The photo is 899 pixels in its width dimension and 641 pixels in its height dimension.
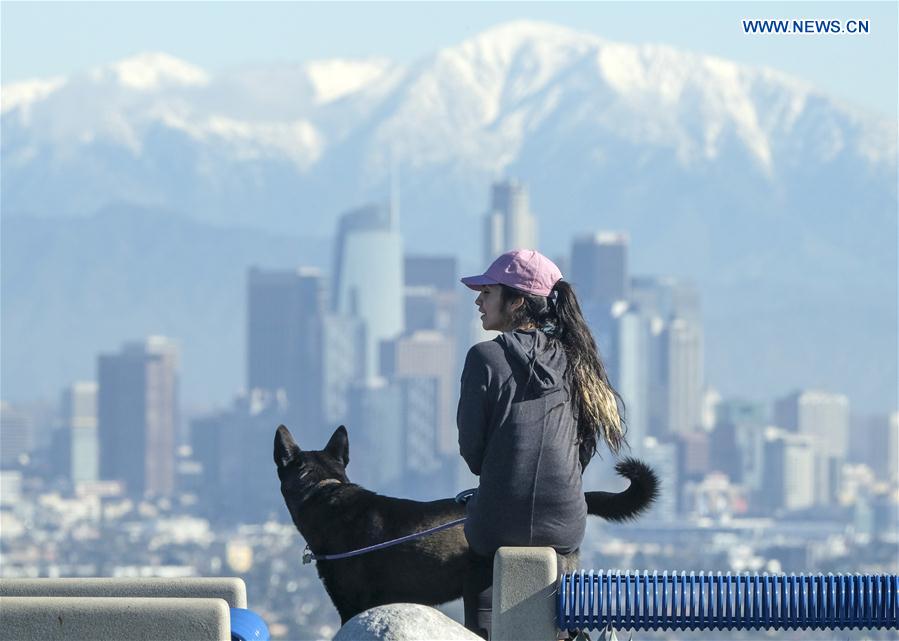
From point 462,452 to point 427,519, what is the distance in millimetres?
351

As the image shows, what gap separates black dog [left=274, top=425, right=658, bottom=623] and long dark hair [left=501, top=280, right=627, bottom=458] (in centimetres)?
23

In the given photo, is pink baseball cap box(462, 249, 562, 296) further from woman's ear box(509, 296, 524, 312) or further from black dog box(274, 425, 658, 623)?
black dog box(274, 425, 658, 623)

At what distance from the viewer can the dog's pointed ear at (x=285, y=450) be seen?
250 inches

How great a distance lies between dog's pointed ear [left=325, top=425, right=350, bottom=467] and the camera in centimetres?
646

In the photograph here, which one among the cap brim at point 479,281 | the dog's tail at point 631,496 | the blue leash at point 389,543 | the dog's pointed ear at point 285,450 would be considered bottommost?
the blue leash at point 389,543

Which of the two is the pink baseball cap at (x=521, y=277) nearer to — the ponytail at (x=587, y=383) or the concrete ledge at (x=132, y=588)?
the ponytail at (x=587, y=383)

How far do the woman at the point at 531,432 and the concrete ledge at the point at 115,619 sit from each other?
2.91 ft

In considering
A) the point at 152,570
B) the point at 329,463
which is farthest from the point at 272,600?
the point at 329,463

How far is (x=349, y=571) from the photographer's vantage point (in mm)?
6258

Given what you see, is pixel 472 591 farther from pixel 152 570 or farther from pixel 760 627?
pixel 152 570

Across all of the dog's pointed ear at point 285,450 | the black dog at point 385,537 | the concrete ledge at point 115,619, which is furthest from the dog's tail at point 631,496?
the concrete ledge at point 115,619

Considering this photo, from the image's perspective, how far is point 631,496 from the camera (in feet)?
20.7

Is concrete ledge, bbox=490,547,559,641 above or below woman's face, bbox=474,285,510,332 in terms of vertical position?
below

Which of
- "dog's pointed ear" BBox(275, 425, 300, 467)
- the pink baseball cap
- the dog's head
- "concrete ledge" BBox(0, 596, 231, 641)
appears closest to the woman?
the pink baseball cap
